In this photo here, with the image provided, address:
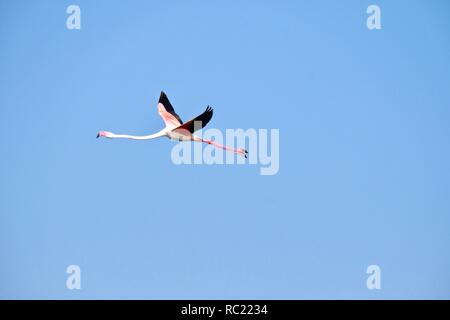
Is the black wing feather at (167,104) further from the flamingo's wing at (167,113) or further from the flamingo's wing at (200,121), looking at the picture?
the flamingo's wing at (200,121)

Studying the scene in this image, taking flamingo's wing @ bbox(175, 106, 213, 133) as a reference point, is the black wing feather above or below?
above

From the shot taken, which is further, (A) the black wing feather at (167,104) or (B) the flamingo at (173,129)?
(A) the black wing feather at (167,104)

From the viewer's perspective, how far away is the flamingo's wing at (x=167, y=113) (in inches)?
782

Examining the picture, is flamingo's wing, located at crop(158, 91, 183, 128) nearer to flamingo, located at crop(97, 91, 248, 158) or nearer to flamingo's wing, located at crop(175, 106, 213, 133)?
flamingo, located at crop(97, 91, 248, 158)

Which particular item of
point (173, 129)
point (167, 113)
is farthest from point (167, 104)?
point (173, 129)

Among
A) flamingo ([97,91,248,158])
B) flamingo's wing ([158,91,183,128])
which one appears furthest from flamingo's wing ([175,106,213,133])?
flamingo's wing ([158,91,183,128])

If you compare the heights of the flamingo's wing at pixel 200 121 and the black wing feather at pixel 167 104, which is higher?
the black wing feather at pixel 167 104

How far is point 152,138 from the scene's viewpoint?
19.5 meters

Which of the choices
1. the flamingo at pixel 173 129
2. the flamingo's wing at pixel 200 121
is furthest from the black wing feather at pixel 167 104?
the flamingo's wing at pixel 200 121

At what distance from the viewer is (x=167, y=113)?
2022 cm

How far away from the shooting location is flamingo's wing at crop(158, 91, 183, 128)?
1988 centimetres
